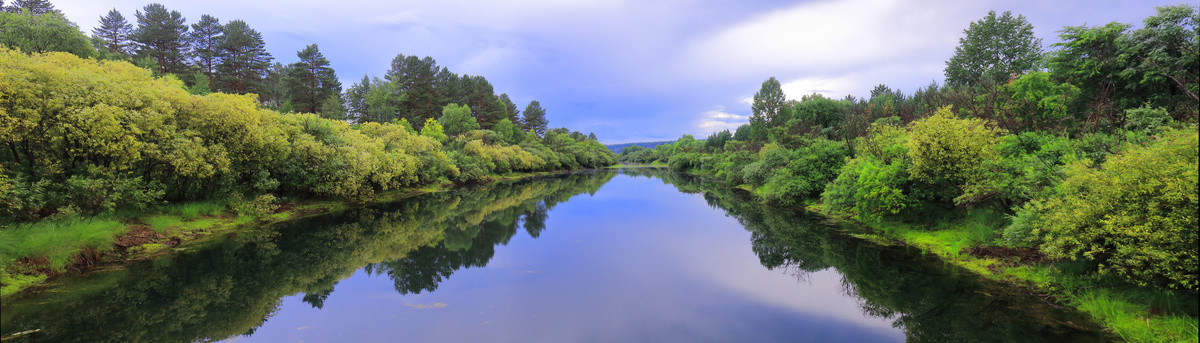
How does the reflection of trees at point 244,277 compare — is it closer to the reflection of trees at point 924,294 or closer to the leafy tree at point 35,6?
the reflection of trees at point 924,294

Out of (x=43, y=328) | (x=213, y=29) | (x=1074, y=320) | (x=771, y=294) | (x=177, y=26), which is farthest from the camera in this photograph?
(x=213, y=29)

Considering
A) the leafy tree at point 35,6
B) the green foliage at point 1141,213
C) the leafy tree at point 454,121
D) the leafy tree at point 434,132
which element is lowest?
the green foliage at point 1141,213

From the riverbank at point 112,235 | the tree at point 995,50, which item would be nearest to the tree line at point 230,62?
the riverbank at point 112,235

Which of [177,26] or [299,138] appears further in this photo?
[177,26]

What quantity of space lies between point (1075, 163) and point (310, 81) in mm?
76744

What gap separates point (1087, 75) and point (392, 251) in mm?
31496

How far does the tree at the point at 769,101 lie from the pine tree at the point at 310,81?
246 feet

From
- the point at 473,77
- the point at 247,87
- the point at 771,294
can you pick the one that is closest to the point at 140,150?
the point at 771,294

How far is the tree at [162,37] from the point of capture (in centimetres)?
4869

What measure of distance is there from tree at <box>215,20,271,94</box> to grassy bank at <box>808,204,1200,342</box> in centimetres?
7088

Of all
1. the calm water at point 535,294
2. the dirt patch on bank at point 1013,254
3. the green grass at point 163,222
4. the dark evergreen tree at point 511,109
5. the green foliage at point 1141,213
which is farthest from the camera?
the dark evergreen tree at point 511,109

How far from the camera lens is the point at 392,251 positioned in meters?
17.9

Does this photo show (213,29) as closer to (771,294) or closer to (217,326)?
(217,326)

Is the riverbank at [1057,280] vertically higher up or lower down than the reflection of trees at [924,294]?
higher up
